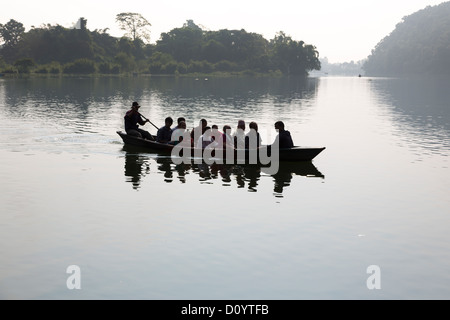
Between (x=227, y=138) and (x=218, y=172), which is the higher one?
(x=227, y=138)

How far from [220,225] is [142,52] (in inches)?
5379

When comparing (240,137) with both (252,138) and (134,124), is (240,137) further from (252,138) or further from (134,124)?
(134,124)

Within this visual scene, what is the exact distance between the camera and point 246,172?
17.7 metres

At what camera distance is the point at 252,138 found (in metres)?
18.9

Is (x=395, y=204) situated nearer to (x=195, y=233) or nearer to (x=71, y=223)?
(x=195, y=233)

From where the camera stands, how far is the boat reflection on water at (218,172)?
16.2m

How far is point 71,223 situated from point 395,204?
28.5 ft

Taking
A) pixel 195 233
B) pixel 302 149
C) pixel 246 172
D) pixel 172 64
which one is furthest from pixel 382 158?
pixel 172 64

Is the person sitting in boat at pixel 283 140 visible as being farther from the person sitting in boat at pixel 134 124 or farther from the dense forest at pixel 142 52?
the dense forest at pixel 142 52

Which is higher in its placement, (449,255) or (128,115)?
(128,115)

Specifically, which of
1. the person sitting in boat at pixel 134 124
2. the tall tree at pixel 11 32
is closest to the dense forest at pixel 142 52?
the tall tree at pixel 11 32

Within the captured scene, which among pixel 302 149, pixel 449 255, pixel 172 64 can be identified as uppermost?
pixel 172 64

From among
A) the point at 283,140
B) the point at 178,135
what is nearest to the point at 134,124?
the point at 178,135

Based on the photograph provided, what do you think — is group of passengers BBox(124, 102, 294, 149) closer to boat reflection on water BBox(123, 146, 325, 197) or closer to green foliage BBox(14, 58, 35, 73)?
boat reflection on water BBox(123, 146, 325, 197)
